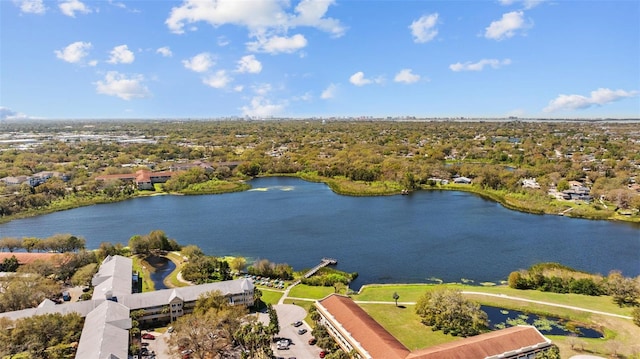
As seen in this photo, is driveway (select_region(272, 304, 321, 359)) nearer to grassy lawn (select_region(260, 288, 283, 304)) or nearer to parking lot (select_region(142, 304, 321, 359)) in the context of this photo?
parking lot (select_region(142, 304, 321, 359))

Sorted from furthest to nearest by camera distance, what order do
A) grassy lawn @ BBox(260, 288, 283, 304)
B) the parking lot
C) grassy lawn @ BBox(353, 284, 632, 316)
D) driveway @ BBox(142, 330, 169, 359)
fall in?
1. grassy lawn @ BBox(260, 288, 283, 304)
2. grassy lawn @ BBox(353, 284, 632, 316)
3. the parking lot
4. driveway @ BBox(142, 330, 169, 359)

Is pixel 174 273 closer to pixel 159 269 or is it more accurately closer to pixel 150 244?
pixel 159 269

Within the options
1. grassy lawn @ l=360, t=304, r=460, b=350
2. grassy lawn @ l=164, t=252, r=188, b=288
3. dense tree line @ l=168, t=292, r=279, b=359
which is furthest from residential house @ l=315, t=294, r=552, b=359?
grassy lawn @ l=164, t=252, r=188, b=288

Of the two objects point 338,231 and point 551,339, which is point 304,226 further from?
point 551,339

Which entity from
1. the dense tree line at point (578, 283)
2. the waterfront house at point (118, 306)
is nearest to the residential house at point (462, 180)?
the dense tree line at point (578, 283)

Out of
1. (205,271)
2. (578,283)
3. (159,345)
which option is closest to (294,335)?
(159,345)

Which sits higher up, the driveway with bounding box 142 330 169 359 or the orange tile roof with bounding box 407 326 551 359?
the orange tile roof with bounding box 407 326 551 359

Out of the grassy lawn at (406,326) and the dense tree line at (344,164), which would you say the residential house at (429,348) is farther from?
the dense tree line at (344,164)
